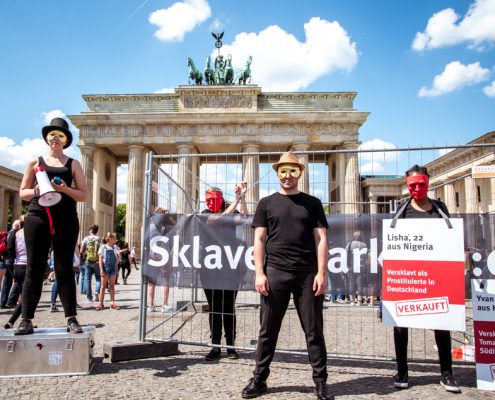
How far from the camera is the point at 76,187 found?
4.59 meters

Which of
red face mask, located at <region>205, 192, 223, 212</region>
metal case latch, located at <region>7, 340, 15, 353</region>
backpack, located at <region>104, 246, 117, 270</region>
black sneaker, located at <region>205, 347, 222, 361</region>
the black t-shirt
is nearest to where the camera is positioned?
the black t-shirt

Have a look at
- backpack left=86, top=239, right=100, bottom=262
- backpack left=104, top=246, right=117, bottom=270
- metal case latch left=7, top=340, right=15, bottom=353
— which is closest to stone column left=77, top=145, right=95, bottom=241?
backpack left=86, top=239, right=100, bottom=262

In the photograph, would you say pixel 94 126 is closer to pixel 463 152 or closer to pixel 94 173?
pixel 94 173

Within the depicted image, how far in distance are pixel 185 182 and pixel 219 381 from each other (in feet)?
17.1

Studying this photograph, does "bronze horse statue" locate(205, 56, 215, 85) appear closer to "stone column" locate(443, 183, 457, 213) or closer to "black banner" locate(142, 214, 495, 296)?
"stone column" locate(443, 183, 457, 213)

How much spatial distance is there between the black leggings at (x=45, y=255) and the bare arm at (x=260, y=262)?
1.96 meters

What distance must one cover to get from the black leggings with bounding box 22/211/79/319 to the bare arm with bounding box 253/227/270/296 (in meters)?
1.96

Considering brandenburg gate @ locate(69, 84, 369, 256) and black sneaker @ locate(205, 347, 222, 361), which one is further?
brandenburg gate @ locate(69, 84, 369, 256)

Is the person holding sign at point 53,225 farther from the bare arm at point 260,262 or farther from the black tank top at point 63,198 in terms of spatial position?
the bare arm at point 260,262

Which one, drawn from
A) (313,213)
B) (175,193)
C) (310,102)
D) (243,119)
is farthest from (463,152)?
(313,213)

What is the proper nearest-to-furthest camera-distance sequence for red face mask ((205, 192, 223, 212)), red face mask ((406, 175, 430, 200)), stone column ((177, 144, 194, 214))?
red face mask ((406, 175, 430, 200))
red face mask ((205, 192, 223, 212))
stone column ((177, 144, 194, 214))

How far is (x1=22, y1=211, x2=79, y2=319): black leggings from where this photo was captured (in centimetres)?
427

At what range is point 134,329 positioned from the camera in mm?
7117

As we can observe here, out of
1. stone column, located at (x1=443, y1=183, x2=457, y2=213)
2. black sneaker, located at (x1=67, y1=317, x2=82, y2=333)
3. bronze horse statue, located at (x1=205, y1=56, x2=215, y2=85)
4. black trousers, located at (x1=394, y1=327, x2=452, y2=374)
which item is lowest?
black trousers, located at (x1=394, y1=327, x2=452, y2=374)
